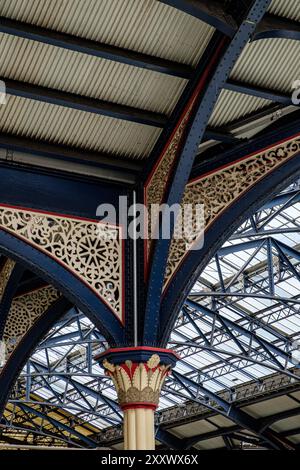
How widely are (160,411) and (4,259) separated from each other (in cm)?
1896

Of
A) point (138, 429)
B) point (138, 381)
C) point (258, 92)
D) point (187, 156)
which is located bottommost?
point (138, 429)

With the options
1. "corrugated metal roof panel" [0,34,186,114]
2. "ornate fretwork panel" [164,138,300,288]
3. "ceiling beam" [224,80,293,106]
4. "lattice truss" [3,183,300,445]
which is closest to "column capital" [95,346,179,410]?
"ornate fretwork panel" [164,138,300,288]

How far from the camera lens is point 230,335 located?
27.8 metres

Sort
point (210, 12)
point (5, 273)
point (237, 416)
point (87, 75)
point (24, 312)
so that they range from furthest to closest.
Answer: point (237, 416)
point (24, 312)
point (5, 273)
point (87, 75)
point (210, 12)

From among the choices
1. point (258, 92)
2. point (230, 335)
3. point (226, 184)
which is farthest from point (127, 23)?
point (230, 335)

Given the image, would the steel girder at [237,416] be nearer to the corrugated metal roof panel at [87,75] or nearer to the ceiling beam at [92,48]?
the corrugated metal roof panel at [87,75]

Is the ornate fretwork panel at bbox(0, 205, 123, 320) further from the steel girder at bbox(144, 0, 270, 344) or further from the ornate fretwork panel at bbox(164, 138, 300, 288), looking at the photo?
the ornate fretwork panel at bbox(164, 138, 300, 288)

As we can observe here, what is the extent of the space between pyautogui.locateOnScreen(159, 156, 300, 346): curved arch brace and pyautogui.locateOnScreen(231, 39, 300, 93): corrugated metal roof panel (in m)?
1.13

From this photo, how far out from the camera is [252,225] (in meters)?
22.0

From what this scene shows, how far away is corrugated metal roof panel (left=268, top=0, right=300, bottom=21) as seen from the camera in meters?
11.7

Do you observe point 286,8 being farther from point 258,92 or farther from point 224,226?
point 224,226

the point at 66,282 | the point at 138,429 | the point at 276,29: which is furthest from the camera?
the point at 66,282

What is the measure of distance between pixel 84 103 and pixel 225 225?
2.60 metres
